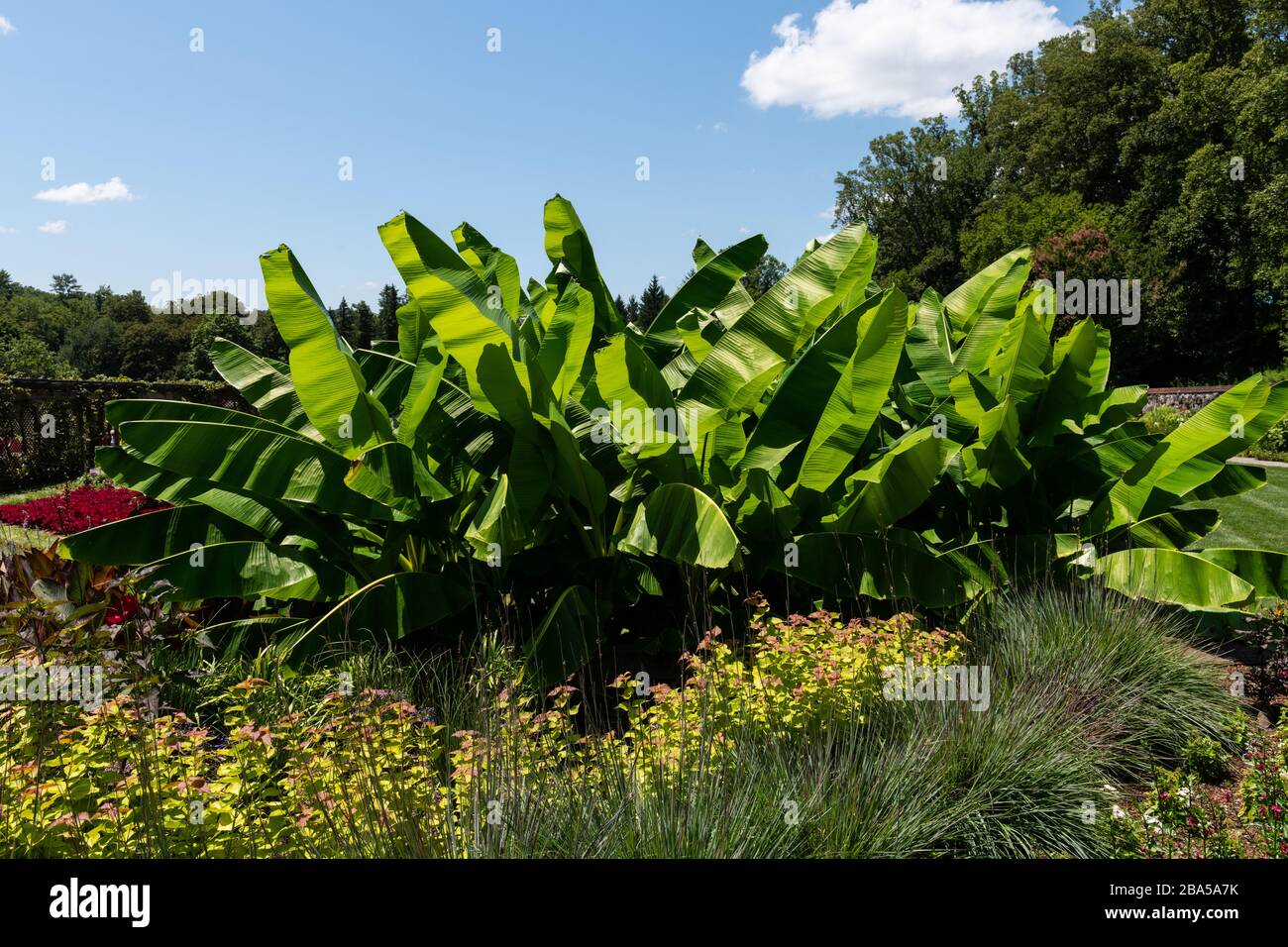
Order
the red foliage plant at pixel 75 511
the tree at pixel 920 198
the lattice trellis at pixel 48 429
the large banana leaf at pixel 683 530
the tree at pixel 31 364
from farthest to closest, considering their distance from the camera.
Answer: the tree at pixel 920 198 < the tree at pixel 31 364 < the lattice trellis at pixel 48 429 < the red foliage plant at pixel 75 511 < the large banana leaf at pixel 683 530

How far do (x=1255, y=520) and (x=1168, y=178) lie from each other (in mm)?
29902

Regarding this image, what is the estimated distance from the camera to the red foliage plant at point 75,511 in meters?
6.95

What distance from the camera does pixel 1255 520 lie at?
10711 millimetres

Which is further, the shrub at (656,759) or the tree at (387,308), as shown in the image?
the tree at (387,308)

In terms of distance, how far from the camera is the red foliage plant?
6.95 m

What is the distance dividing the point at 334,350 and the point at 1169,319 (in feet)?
123

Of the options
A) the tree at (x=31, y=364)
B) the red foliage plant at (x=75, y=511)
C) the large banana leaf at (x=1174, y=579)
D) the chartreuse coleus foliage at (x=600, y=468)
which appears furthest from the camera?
the tree at (x=31, y=364)

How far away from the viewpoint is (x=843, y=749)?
3406 millimetres

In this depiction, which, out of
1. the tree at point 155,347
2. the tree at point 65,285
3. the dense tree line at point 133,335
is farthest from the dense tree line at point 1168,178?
the tree at point 65,285

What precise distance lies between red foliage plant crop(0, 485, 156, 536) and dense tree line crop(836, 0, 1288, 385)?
25.7 meters

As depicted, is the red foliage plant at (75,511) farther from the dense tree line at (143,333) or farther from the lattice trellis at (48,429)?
the dense tree line at (143,333)

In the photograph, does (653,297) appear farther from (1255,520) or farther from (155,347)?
(1255,520)

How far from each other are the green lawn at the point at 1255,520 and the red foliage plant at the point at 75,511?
10453 millimetres

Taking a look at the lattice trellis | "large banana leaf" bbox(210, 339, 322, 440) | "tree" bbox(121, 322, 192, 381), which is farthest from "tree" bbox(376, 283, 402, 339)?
"large banana leaf" bbox(210, 339, 322, 440)
